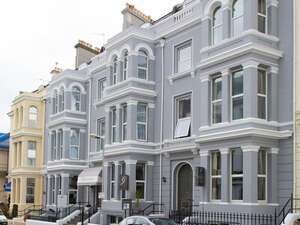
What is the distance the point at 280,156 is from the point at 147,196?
812 cm

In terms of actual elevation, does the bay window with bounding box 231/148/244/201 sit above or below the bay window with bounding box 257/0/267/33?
below

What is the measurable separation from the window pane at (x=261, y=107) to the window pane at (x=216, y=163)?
232 centimetres

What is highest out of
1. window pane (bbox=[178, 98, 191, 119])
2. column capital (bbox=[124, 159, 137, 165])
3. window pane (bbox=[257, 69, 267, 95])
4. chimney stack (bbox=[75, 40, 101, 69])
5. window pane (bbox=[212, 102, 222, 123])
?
chimney stack (bbox=[75, 40, 101, 69])

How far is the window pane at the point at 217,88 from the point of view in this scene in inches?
842

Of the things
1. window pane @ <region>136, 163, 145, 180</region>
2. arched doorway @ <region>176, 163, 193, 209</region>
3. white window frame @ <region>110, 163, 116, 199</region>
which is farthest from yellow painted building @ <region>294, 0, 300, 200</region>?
white window frame @ <region>110, 163, 116, 199</region>

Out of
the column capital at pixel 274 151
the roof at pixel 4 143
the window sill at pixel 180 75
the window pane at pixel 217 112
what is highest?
the window sill at pixel 180 75

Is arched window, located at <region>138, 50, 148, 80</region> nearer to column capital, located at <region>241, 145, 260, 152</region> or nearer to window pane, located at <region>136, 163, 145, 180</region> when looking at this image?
window pane, located at <region>136, 163, 145, 180</region>

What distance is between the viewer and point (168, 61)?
2620 cm

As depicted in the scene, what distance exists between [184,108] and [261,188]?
6.79 meters

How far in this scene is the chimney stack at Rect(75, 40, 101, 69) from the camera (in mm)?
38719

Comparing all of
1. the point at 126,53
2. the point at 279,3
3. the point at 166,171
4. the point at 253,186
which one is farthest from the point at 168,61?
the point at 253,186

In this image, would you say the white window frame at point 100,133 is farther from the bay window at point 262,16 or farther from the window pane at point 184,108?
the bay window at point 262,16

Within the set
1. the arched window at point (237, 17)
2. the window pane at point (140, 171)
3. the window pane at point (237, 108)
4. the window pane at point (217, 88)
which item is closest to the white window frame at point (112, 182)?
the window pane at point (140, 171)

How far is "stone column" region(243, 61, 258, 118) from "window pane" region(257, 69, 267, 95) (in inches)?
15.1
